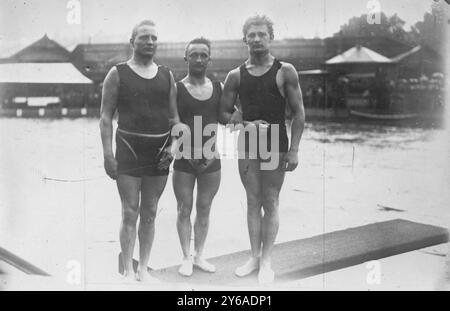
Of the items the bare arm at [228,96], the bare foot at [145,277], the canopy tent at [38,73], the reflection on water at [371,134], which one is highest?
the canopy tent at [38,73]

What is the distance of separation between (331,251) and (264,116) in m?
1.25

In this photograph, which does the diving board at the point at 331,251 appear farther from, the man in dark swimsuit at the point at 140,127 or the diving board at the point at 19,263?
the diving board at the point at 19,263

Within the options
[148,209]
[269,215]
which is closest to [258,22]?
[269,215]

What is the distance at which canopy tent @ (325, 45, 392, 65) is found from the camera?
14.3ft

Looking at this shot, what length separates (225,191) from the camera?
4211 millimetres

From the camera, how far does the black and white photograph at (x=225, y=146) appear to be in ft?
12.8

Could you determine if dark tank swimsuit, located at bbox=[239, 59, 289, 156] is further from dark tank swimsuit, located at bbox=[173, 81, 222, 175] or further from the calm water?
the calm water

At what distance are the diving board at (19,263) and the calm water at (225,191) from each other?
2.0 inches

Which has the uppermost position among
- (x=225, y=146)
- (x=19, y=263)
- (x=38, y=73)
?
(x=38, y=73)

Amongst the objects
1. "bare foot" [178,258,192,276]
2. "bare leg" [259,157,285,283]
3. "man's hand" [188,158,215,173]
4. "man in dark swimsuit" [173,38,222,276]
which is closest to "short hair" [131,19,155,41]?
"man in dark swimsuit" [173,38,222,276]

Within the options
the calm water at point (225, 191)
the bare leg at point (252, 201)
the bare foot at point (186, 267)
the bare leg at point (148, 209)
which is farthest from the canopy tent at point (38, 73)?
the bare foot at point (186, 267)

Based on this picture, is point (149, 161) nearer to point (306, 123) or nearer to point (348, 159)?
point (306, 123)

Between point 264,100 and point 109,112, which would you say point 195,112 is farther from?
point 109,112
